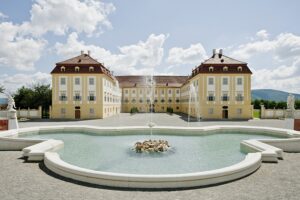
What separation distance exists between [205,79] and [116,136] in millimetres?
25254

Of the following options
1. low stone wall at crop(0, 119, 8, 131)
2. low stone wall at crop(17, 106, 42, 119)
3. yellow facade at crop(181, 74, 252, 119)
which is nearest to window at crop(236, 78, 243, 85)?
yellow facade at crop(181, 74, 252, 119)

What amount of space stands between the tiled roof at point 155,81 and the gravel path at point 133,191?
62.5 m

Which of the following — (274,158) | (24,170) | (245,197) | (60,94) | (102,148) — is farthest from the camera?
(60,94)

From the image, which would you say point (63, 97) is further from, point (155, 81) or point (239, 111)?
point (155, 81)

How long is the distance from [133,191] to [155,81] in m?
67.3

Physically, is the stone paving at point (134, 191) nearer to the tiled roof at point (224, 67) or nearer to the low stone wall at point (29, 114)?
the tiled roof at point (224, 67)

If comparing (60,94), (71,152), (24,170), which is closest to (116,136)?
(71,152)

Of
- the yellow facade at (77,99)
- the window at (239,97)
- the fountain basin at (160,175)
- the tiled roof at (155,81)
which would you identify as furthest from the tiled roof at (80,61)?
the tiled roof at (155,81)

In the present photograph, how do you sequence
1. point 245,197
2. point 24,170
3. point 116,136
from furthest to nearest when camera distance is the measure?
point 116,136, point 24,170, point 245,197

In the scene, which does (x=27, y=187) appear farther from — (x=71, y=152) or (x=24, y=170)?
(x=71, y=152)

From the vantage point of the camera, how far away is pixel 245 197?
6270 mm

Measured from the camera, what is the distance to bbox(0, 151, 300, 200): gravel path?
6.30m

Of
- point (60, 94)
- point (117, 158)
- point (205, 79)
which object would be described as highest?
point (205, 79)

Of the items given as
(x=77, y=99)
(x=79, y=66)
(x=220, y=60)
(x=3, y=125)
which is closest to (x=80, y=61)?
(x=79, y=66)
